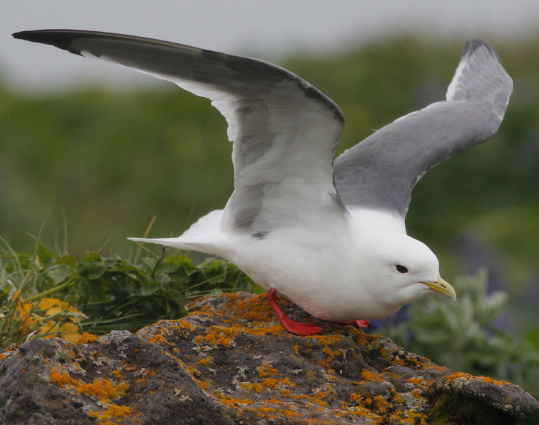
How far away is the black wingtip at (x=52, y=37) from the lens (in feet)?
12.3

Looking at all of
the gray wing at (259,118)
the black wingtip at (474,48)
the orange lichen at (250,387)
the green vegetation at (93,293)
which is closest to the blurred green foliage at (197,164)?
the black wingtip at (474,48)

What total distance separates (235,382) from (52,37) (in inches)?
69.0

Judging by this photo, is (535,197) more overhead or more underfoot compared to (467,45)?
more underfoot

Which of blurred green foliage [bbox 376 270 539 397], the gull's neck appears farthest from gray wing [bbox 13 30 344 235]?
blurred green foliage [bbox 376 270 539 397]

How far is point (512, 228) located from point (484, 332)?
512 cm

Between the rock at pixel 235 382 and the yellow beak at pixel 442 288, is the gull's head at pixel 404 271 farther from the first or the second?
the rock at pixel 235 382

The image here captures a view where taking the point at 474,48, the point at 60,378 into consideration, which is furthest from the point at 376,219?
the point at 474,48

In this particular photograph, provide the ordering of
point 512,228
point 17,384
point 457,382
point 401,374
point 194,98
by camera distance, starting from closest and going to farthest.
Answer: point 17,384, point 457,382, point 401,374, point 512,228, point 194,98

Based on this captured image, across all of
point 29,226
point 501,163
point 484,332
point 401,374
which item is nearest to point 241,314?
point 401,374

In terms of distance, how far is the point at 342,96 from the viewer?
12.9m

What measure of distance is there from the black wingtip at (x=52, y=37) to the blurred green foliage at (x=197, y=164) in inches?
233

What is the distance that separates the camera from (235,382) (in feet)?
11.2

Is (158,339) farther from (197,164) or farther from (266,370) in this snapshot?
(197,164)

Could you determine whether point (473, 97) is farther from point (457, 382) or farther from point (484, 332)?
point (457, 382)
